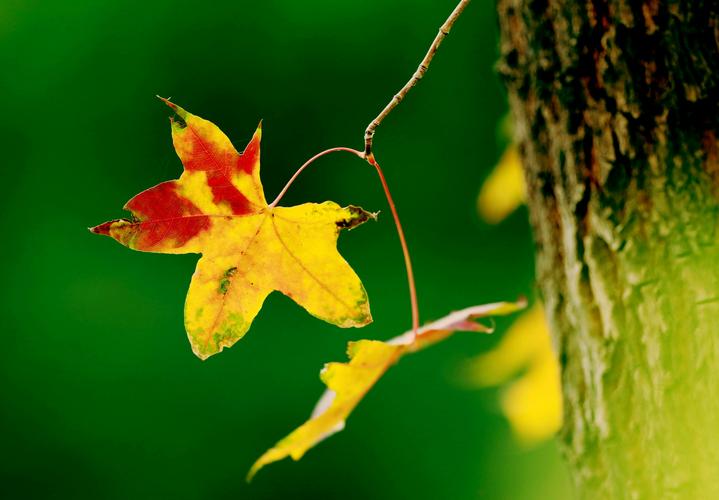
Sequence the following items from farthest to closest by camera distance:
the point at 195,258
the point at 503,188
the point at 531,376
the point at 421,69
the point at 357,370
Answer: the point at 195,258
the point at 531,376
the point at 503,188
the point at 357,370
the point at 421,69

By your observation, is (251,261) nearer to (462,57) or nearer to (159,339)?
(159,339)

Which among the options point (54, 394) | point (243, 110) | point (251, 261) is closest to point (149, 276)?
point (54, 394)

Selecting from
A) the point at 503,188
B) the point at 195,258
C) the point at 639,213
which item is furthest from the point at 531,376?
the point at 195,258

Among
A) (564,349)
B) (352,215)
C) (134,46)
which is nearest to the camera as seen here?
(352,215)

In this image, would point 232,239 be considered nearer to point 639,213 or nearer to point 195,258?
point 639,213

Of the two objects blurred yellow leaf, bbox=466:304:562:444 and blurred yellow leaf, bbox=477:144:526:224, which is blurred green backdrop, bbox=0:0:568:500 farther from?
blurred yellow leaf, bbox=477:144:526:224

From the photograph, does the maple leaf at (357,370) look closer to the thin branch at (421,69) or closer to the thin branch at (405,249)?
the thin branch at (405,249)
